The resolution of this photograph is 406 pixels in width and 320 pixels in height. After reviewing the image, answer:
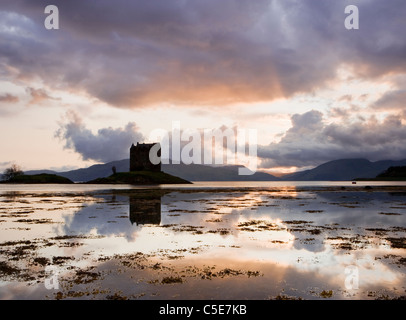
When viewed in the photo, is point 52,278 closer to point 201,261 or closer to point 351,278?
point 201,261

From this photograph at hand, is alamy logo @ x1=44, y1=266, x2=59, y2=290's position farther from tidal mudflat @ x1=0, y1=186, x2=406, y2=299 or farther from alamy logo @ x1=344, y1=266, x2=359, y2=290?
alamy logo @ x1=344, y1=266, x2=359, y2=290

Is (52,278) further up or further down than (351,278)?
further up

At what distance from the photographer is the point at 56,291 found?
1345 centimetres

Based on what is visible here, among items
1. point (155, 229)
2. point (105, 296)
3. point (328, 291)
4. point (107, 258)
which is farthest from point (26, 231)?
point (328, 291)

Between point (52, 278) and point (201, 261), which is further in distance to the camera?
point (201, 261)

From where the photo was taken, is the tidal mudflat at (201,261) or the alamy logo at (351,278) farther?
the alamy logo at (351,278)

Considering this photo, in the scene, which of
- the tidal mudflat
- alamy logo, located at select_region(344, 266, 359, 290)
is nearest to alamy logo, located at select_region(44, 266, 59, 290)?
the tidal mudflat

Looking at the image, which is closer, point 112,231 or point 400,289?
point 400,289

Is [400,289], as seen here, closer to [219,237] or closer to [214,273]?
[214,273]

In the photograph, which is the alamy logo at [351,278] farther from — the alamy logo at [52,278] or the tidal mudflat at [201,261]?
the alamy logo at [52,278]

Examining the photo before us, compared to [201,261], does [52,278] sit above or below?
above

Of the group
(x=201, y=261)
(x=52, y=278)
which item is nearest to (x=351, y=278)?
(x=201, y=261)

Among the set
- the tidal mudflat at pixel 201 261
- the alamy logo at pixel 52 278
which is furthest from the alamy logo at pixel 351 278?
the alamy logo at pixel 52 278

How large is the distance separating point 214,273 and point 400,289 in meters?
8.57
